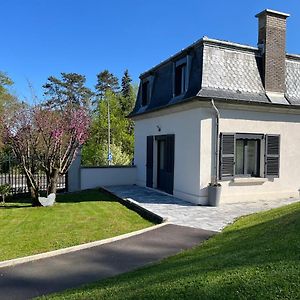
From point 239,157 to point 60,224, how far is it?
23.1 feet

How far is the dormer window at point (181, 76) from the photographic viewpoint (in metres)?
12.7

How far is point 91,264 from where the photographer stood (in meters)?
5.91

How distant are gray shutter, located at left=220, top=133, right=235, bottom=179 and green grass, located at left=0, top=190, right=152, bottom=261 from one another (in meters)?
3.61

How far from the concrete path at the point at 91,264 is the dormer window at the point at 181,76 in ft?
21.9

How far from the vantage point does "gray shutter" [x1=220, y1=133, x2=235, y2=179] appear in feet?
38.6

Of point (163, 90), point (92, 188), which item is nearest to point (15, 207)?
point (92, 188)

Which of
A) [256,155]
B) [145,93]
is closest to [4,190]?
[145,93]

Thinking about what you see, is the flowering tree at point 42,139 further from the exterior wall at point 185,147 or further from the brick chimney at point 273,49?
the brick chimney at point 273,49

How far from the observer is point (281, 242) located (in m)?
5.06

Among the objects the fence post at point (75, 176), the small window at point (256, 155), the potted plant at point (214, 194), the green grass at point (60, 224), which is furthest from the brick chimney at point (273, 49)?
the fence post at point (75, 176)

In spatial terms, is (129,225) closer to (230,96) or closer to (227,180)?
(227,180)

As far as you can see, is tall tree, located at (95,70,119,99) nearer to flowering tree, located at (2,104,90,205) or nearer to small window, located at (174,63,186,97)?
small window, located at (174,63,186,97)

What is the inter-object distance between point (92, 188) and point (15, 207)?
16.9 ft

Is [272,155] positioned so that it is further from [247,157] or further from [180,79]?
[180,79]
